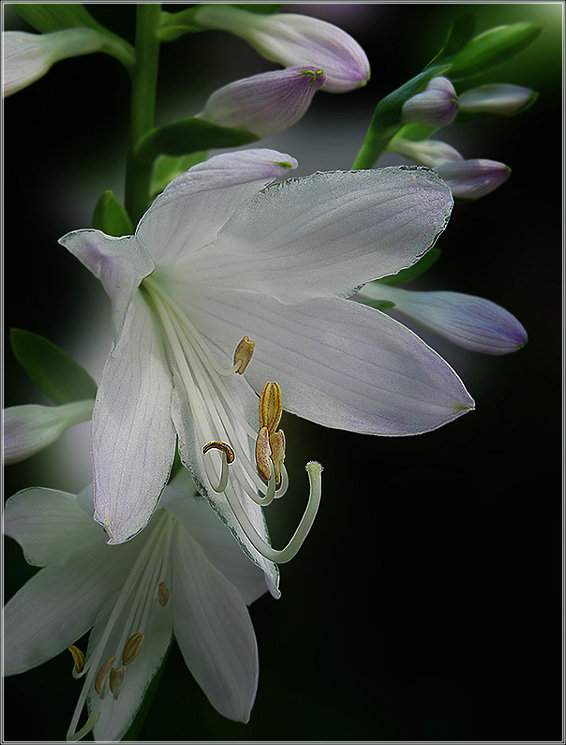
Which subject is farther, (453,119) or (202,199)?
(453,119)

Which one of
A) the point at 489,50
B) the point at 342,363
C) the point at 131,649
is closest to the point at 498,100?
the point at 489,50

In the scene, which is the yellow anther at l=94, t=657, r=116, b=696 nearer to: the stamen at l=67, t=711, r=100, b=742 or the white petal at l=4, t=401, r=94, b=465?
the stamen at l=67, t=711, r=100, b=742

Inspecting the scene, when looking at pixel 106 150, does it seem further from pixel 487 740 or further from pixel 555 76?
pixel 487 740

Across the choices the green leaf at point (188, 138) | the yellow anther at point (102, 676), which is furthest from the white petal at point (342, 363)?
the yellow anther at point (102, 676)

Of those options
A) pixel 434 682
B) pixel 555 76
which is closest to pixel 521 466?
pixel 434 682

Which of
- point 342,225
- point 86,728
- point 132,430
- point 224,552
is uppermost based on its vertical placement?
point 342,225

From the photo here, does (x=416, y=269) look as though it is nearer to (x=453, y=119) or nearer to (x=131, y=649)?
(x=453, y=119)

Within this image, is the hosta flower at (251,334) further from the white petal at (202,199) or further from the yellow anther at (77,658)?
the yellow anther at (77,658)
